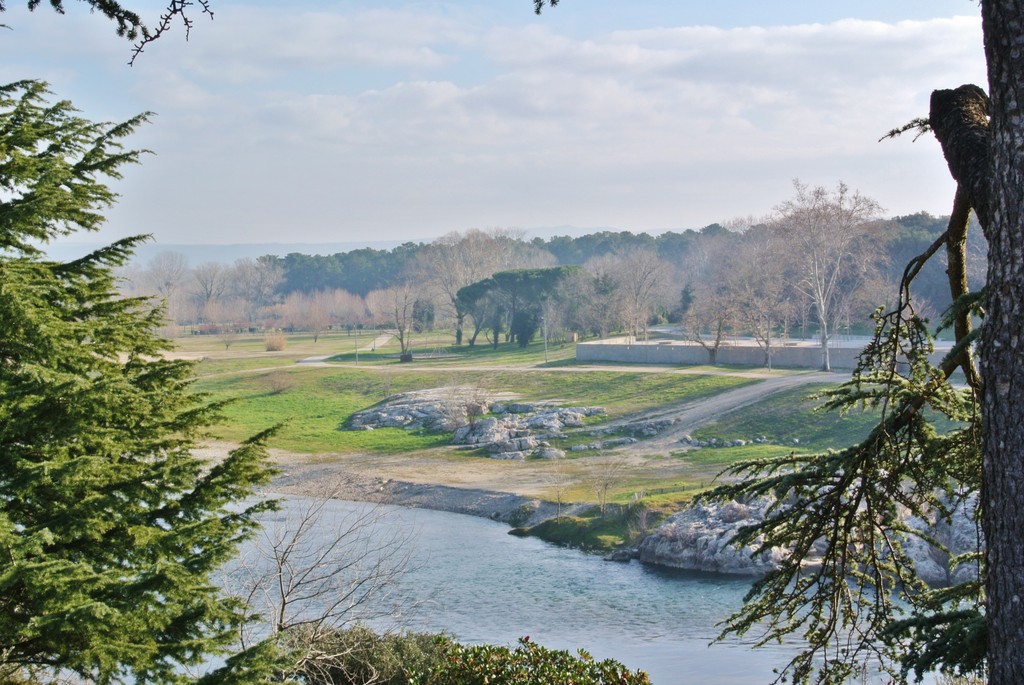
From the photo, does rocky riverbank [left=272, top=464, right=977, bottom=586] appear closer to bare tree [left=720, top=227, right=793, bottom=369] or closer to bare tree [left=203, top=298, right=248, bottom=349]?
bare tree [left=720, top=227, right=793, bottom=369]

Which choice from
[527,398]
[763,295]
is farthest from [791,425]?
[527,398]

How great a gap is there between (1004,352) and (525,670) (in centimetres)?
688

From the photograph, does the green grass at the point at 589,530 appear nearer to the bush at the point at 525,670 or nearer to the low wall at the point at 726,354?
the bush at the point at 525,670

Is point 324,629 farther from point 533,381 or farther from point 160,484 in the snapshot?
point 533,381

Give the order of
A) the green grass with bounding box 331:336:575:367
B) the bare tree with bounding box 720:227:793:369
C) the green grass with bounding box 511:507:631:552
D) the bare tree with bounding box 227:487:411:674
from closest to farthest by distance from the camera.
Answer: the bare tree with bounding box 227:487:411:674
the green grass with bounding box 511:507:631:552
the bare tree with bounding box 720:227:793:369
the green grass with bounding box 331:336:575:367

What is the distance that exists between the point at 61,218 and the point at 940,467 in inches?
367

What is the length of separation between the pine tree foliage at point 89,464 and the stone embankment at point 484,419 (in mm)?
24236

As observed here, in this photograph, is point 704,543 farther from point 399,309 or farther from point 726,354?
point 399,309

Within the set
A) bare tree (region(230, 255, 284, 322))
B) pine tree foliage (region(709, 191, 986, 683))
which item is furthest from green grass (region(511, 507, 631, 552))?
bare tree (region(230, 255, 284, 322))

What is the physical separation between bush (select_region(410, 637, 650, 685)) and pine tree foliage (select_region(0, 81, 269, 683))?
214 centimetres

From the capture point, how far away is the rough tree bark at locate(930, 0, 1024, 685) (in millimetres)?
3566

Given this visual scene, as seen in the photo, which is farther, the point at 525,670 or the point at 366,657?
the point at 366,657

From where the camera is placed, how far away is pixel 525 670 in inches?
376

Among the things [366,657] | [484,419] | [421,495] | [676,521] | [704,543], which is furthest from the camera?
[484,419]
